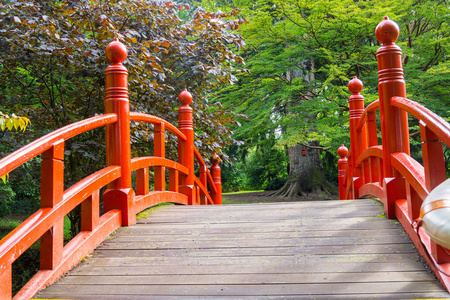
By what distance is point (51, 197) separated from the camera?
2482 millimetres

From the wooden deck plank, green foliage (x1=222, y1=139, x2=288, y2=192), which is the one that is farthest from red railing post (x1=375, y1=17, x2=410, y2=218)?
green foliage (x1=222, y1=139, x2=288, y2=192)

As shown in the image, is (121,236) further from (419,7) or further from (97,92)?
(419,7)

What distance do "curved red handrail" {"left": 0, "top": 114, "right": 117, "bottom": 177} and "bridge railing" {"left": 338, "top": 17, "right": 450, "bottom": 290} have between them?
213cm

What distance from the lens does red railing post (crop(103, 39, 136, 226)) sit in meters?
3.50

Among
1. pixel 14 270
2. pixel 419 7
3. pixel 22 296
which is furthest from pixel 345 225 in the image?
pixel 419 7

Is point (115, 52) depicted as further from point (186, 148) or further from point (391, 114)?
point (391, 114)

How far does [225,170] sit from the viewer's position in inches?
849

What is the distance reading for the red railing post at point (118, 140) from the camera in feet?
11.5

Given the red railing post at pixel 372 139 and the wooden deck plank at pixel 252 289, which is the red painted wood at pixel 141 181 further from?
the red railing post at pixel 372 139

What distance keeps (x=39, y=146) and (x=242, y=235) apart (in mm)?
1633

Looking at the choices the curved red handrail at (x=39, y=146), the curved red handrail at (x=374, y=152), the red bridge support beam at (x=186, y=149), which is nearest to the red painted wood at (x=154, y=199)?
the red bridge support beam at (x=186, y=149)

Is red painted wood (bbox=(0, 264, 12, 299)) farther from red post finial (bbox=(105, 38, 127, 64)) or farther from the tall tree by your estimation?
the tall tree

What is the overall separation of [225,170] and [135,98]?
52.6 ft

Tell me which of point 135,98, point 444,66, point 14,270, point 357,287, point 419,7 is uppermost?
point 419,7
